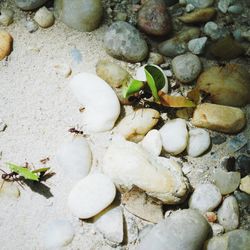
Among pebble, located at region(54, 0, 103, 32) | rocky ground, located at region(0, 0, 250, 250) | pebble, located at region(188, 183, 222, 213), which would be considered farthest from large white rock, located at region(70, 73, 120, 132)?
pebble, located at region(188, 183, 222, 213)

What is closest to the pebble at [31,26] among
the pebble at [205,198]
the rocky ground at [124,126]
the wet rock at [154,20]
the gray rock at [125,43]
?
the rocky ground at [124,126]

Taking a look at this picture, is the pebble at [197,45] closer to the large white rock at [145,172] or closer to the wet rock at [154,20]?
the wet rock at [154,20]

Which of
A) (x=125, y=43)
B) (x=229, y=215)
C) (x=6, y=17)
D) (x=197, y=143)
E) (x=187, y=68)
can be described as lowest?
(x=229, y=215)

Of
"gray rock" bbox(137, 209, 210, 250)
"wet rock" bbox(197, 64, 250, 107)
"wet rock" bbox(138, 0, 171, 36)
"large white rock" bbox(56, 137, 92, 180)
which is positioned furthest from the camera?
"wet rock" bbox(138, 0, 171, 36)

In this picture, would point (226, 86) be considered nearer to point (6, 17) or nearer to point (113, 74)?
point (113, 74)

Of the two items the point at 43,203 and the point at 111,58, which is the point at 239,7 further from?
the point at 43,203

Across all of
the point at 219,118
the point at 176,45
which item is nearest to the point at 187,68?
the point at 176,45

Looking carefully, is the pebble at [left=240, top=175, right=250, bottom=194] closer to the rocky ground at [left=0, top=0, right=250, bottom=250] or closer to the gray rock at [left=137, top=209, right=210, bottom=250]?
the rocky ground at [left=0, top=0, right=250, bottom=250]
